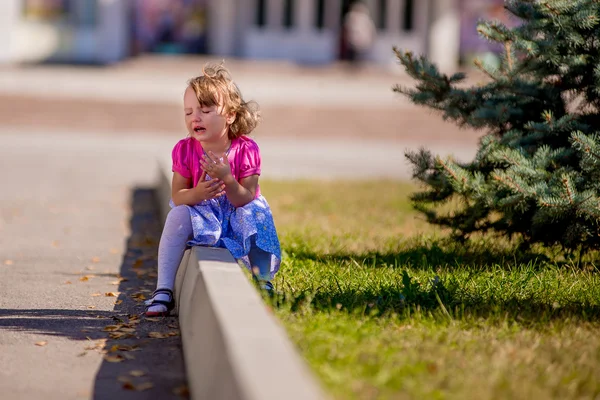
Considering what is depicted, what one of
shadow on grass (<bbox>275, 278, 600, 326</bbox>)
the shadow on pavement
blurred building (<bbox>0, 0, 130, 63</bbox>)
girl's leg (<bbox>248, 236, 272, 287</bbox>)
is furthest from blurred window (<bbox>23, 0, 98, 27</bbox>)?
shadow on grass (<bbox>275, 278, 600, 326</bbox>)

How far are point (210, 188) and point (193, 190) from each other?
0.39ft

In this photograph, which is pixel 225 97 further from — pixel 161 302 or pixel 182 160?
pixel 161 302

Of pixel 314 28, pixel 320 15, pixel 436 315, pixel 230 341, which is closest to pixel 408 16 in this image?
pixel 320 15

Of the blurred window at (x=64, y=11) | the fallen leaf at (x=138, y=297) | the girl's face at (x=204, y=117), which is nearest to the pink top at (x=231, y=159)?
the girl's face at (x=204, y=117)

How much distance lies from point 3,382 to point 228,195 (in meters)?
1.55

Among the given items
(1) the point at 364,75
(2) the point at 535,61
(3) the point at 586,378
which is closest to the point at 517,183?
(2) the point at 535,61

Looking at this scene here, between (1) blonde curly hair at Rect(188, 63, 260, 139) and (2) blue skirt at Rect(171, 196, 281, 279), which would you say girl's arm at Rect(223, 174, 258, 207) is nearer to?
(2) blue skirt at Rect(171, 196, 281, 279)

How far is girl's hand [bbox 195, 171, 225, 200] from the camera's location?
4.80 meters

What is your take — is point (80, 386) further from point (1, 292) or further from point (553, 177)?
point (553, 177)

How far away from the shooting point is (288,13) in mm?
31406

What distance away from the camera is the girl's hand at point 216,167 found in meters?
4.70

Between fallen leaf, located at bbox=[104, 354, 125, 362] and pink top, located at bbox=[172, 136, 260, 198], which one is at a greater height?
pink top, located at bbox=[172, 136, 260, 198]

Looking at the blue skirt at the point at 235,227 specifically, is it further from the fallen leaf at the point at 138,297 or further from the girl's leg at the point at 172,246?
the fallen leaf at the point at 138,297

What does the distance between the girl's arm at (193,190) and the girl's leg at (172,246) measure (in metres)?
0.06
